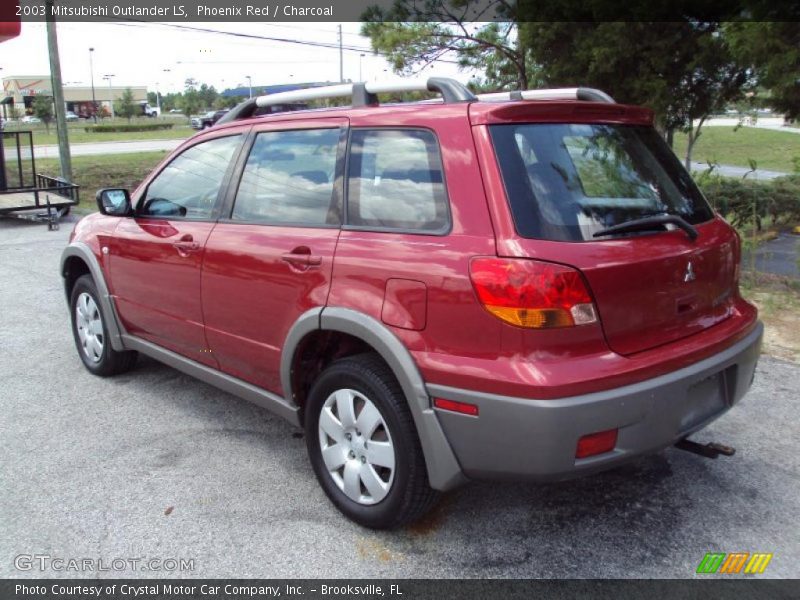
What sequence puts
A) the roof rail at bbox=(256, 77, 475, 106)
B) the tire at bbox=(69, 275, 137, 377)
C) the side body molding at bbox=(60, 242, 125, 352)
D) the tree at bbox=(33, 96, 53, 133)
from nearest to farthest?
the roof rail at bbox=(256, 77, 475, 106) → the side body molding at bbox=(60, 242, 125, 352) → the tire at bbox=(69, 275, 137, 377) → the tree at bbox=(33, 96, 53, 133)

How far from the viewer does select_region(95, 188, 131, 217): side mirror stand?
4523 millimetres

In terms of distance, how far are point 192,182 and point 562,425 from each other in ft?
8.87

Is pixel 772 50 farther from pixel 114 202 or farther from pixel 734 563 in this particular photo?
pixel 114 202

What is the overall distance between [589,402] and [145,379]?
3.59 m

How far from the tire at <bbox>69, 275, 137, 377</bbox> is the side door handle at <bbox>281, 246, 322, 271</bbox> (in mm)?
2138

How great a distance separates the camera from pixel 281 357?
3.39 metres

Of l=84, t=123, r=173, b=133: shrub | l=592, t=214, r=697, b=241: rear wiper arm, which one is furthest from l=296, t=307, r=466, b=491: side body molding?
l=84, t=123, r=173, b=133: shrub

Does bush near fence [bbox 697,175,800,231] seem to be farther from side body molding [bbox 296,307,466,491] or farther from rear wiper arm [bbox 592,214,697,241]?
side body molding [bbox 296,307,466,491]

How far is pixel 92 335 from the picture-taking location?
200 inches

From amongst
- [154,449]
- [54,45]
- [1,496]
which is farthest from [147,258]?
[54,45]

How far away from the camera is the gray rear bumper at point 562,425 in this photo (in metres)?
2.48

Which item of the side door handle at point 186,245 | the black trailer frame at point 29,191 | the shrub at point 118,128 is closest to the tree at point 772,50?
the side door handle at point 186,245

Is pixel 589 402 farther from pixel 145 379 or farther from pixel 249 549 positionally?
pixel 145 379

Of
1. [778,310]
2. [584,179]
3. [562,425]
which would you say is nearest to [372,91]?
[584,179]
